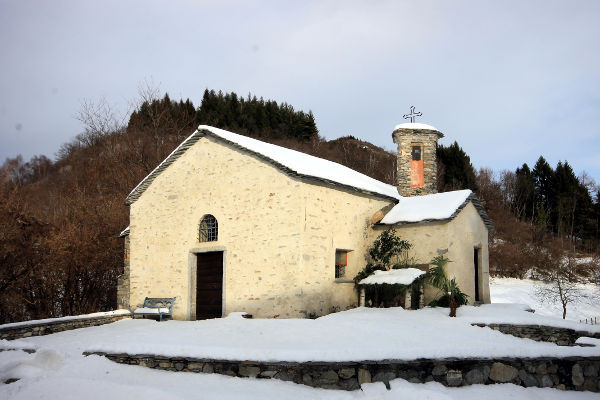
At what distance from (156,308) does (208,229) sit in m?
3.04

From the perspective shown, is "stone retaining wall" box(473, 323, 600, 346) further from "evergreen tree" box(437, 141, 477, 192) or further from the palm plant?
"evergreen tree" box(437, 141, 477, 192)

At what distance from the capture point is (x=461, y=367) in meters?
7.95

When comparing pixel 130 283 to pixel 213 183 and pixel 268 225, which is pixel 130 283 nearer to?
pixel 213 183

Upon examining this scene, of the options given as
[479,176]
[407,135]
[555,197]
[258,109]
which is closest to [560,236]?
[555,197]

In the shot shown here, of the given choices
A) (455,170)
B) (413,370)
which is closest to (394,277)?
(413,370)

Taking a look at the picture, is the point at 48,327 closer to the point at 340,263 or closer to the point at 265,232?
the point at 265,232

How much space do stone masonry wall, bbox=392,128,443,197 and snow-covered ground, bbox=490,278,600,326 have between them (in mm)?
8017

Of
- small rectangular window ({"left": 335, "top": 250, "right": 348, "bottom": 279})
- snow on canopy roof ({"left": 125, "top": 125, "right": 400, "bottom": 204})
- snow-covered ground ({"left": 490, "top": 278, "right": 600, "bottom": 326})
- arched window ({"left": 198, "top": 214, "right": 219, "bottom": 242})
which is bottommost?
snow-covered ground ({"left": 490, "top": 278, "right": 600, "bottom": 326})

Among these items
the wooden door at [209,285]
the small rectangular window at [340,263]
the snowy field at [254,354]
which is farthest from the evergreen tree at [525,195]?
the snowy field at [254,354]

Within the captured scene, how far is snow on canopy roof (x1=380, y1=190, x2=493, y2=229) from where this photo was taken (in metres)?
15.9

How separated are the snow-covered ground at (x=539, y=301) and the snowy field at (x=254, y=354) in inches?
604

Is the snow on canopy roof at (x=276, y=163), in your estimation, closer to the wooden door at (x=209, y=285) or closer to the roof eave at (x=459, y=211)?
the roof eave at (x=459, y=211)

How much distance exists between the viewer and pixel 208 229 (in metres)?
15.6

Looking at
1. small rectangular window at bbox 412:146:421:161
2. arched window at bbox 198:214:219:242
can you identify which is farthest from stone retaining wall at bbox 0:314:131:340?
small rectangular window at bbox 412:146:421:161
